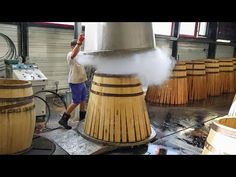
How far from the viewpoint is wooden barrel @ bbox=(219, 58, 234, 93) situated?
979cm

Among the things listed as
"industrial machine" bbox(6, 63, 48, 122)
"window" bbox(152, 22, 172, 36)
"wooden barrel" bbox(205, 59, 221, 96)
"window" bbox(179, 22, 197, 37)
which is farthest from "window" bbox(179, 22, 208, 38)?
"industrial machine" bbox(6, 63, 48, 122)

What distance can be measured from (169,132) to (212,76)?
15.6 feet

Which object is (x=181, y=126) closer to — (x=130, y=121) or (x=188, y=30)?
A: (x=130, y=121)

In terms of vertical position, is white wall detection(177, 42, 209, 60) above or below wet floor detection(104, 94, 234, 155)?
above

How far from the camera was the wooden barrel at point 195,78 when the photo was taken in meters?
8.17

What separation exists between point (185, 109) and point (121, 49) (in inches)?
164

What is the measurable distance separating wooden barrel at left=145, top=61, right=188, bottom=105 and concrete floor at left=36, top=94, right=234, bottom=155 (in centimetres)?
30

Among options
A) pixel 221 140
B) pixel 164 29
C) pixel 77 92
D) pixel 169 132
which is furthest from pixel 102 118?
pixel 164 29

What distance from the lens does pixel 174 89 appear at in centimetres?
732

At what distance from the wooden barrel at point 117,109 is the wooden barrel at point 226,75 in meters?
6.50

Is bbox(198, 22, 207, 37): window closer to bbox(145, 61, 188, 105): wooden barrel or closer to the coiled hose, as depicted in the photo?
bbox(145, 61, 188, 105): wooden barrel

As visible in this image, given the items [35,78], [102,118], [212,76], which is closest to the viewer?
[102,118]
